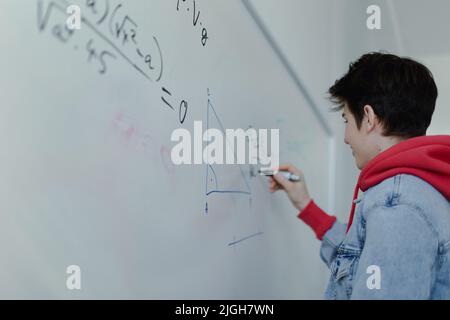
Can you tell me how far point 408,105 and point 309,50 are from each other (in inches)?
20.9

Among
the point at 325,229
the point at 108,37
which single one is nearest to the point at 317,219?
the point at 325,229

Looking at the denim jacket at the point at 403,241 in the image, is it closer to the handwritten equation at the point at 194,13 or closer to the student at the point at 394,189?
the student at the point at 394,189

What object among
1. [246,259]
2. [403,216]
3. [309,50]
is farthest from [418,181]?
[309,50]

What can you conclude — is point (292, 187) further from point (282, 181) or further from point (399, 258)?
point (399, 258)

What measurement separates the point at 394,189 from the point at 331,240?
0.40 m

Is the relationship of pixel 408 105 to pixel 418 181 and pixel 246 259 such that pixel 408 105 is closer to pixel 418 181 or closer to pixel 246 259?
pixel 418 181

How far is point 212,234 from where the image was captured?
2.38ft

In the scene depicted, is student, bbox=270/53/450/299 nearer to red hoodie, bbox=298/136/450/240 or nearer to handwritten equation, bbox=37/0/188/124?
red hoodie, bbox=298/136/450/240

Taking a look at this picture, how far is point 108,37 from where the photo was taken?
492mm

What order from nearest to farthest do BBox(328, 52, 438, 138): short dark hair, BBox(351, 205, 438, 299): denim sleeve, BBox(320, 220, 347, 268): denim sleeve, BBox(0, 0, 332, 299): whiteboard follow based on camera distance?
BBox(0, 0, 332, 299): whiteboard → BBox(351, 205, 438, 299): denim sleeve → BBox(328, 52, 438, 138): short dark hair → BBox(320, 220, 347, 268): denim sleeve

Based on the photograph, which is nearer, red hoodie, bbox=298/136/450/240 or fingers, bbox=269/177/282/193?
red hoodie, bbox=298/136/450/240

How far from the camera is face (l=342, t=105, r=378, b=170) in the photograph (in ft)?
2.41

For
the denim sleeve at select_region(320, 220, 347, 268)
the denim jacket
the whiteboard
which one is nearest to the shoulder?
the denim jacket
